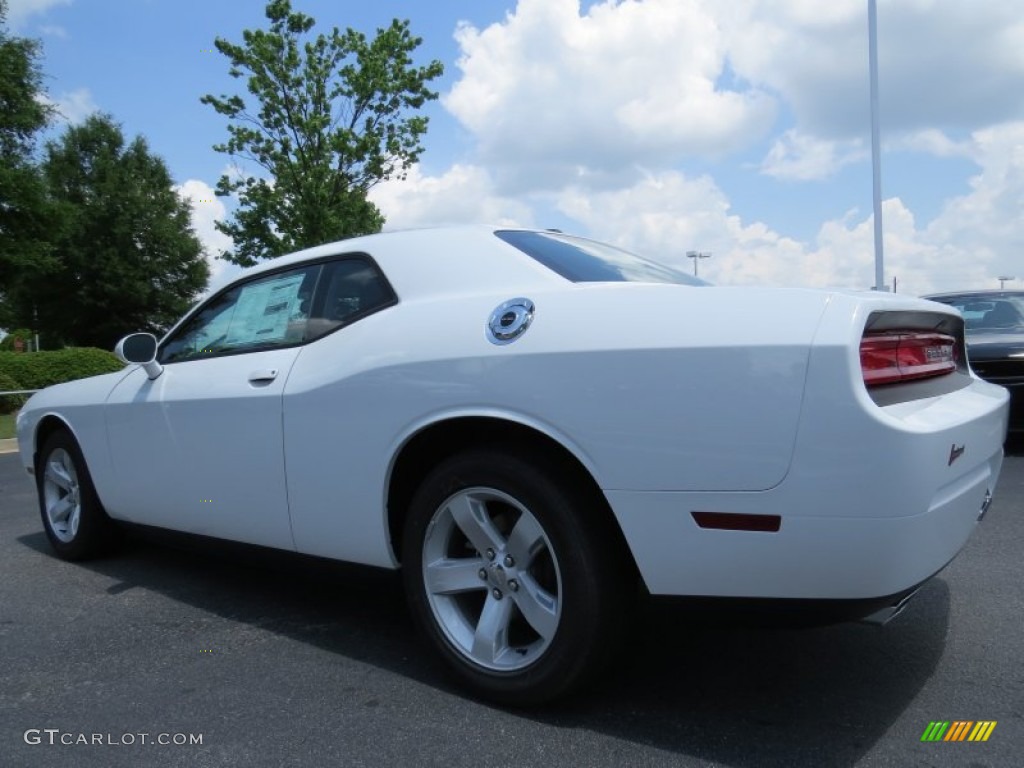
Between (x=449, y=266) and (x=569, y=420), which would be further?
(x=449, y=266)

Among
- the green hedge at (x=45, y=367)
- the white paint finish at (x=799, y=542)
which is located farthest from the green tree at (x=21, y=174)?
the white paint finish at (x=799, y=542)

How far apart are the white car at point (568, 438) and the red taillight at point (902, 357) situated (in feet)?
0.04

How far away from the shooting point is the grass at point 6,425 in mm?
13498

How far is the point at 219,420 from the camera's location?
328 centimetres

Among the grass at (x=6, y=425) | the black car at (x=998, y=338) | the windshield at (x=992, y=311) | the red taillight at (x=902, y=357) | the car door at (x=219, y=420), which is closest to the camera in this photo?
the red taillight at (x=902, y=357)

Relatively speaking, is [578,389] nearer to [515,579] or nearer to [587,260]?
[515,579]

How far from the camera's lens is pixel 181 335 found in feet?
12.9

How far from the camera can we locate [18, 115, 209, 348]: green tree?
3900 cm

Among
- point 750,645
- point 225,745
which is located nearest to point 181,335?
point 225,745

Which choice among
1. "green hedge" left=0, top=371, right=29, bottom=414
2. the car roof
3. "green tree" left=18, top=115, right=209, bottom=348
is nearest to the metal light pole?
the car roof

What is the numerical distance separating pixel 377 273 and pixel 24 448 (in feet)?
10.1

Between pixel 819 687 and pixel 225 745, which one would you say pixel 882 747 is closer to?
pixel 819 687

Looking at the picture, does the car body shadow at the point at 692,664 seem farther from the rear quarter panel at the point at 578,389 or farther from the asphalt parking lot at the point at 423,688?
the rear quarter panel at the point at 578,389

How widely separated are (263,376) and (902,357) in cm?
225
